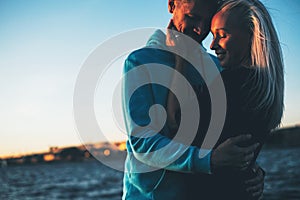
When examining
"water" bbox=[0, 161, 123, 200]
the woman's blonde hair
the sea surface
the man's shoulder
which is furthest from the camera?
"water" bbox=[0, 161, 123, 200]

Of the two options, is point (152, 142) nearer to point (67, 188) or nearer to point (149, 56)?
point (149, 56)

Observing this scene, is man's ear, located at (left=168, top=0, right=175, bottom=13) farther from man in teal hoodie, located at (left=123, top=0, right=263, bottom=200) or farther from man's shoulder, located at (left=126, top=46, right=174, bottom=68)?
man's shoulder, located at (left=126, top=46, right=174, bottom=68)

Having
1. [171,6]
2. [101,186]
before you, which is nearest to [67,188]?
[101,186]

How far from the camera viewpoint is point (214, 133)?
Result: 1.24 m

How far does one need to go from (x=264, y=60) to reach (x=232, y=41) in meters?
0.14

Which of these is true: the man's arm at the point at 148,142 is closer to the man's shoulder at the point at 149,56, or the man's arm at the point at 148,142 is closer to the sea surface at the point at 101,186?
the man's shoulder at the point at 149,56

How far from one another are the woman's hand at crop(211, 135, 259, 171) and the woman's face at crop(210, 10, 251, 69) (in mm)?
326

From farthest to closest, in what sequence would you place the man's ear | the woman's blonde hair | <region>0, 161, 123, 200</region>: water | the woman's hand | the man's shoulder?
<region>0, 161, 123, 200</region>: water, the man's ear, the man's shoulder, the woman's blonde hair, the woman's hand

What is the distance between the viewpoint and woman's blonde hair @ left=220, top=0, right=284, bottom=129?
1.24 m

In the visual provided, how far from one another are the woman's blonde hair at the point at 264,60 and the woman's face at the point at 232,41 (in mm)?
22

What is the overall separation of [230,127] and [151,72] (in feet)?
1.31

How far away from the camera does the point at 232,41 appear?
1312 millimetres

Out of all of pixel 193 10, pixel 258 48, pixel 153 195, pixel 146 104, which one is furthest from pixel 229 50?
pixel 153 195

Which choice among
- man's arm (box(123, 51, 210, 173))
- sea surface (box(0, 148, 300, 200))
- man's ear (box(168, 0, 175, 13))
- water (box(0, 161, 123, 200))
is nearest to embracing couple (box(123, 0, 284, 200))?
man's arm (box(123, 51, 210, 173))
